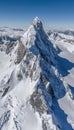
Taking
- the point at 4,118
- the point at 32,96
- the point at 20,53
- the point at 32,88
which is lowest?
the point at 4,118

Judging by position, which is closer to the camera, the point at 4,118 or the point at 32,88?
the point at 4,118

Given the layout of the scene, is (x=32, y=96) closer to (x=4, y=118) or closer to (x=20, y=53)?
(x=4, y=118)

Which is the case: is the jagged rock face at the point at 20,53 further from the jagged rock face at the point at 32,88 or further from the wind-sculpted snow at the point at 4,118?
the wind-sculpted snow at the point at 4,118

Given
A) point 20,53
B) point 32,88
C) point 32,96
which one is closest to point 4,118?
point 32,96

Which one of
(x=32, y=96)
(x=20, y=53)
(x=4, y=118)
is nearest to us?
(x=4, y=118)

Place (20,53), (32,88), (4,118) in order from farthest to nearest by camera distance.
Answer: (20,53), (32,88), (4,118)

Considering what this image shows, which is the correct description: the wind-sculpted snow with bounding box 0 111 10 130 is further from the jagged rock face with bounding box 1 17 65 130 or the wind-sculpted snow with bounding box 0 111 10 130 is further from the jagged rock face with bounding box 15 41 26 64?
the jagged rock face with bounding box 15 41 26 64

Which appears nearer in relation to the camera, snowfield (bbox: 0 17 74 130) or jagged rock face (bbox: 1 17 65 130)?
snowfield (bbox: 0 17 74 130)

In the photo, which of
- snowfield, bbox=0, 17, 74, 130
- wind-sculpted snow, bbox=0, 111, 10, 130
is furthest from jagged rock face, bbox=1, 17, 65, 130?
wind-sculpted snow, bbox=0, 111, 10, 130
